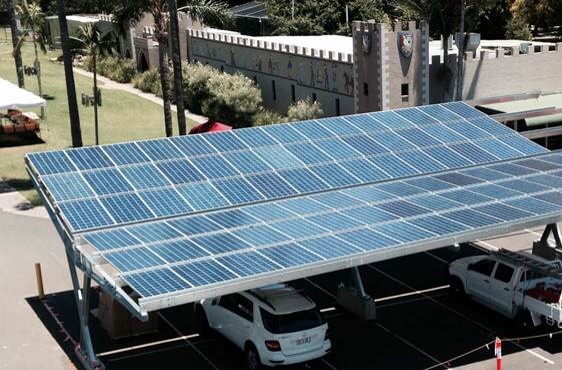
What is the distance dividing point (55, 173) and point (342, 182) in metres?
7.99

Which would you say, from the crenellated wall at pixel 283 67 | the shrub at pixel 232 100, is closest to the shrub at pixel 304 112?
the crenellated wall at pixel 283 67

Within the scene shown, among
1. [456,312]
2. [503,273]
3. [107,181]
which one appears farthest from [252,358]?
[503,273]

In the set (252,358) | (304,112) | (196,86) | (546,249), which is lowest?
(252,358)

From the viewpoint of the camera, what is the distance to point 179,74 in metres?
37.9

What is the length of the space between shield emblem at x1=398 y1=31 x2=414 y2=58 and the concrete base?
21970 mm

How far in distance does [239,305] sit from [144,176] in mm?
4892

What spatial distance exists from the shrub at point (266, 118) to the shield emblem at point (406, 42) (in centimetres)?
1019

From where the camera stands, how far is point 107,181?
23281 millimetres

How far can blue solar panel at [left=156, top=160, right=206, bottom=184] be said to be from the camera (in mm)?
23733

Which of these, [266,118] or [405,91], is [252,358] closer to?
[405,91]

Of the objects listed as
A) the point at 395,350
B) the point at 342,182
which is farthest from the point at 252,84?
the point at 395,350

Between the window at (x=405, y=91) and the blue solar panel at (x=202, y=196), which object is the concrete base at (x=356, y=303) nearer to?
the blue solar panel at (x=202, y=196)

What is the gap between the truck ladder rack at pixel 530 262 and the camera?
2253 centimetres

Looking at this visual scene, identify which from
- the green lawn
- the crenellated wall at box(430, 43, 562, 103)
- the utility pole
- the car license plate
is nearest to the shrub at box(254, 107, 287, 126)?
the green lawn
